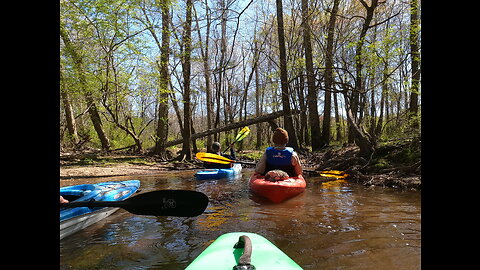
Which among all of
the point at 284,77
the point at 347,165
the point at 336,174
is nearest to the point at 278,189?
the point at 336,174

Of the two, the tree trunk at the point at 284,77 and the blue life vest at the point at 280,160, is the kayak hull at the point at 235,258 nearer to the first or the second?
the blue life vest at the point at 280,160

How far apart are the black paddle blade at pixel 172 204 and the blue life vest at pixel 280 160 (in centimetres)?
323

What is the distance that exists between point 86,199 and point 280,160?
3529 mm

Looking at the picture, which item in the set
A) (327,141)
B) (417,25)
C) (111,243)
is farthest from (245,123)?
(111,243)

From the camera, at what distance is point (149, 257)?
2.81 metres

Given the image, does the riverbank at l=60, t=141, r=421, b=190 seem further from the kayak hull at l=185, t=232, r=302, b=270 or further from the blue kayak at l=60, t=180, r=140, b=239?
the kayak hull at l=185, t=232, r=302, b=270

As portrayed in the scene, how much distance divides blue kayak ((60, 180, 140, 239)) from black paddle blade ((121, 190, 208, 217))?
78 cm

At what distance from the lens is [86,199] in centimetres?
394

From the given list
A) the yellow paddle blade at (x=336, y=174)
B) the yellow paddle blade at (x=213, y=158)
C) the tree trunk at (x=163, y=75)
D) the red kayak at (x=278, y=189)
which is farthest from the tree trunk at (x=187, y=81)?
the red kayak at (x=278, y=189)

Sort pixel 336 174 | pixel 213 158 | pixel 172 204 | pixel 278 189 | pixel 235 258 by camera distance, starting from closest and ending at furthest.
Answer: pixel 235 258 < pixel 172 204 < pixel 278 189 < pixel 336 174 < pixel 213 158

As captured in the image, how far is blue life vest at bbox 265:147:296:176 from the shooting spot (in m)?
5.63

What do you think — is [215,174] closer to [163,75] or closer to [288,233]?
[288,233]
